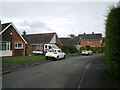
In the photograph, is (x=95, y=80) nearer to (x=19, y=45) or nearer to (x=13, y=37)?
(x=13, y=37)

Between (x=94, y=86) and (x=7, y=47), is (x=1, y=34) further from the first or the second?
(x=94, y=86)

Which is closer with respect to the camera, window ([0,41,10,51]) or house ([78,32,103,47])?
window ([0,41,10,51])

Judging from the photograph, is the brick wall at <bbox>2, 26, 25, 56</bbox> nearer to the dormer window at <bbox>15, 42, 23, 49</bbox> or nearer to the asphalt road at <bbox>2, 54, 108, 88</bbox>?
the dormer window at <bbox>15, 42, 23, 49</bbox>

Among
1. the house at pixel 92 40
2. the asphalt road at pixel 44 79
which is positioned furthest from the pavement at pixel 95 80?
the house at pixel 92 40

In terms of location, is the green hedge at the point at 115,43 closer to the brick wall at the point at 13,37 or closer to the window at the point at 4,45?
the window at the point at 4,45

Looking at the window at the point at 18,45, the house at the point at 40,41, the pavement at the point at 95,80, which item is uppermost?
the house at the point at 40,41

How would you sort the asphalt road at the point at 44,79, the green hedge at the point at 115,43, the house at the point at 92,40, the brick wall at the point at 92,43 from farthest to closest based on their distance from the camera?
the house at the point at 92,40, the brick wall at the point at 92,43, the asphalt road at the point at 44,79, the green hedge at the point at 115,43

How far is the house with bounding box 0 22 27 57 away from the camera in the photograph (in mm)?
21031

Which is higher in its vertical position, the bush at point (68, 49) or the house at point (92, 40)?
the house at point (92, 40)

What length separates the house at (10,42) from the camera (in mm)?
21031

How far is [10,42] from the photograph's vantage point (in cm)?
2214

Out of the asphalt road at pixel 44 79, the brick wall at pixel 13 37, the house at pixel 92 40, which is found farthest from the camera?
the house at pixel 92 40

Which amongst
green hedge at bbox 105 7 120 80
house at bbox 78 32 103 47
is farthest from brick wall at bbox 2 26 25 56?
house at bbox 78 32 103 47

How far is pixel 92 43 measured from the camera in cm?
5731
